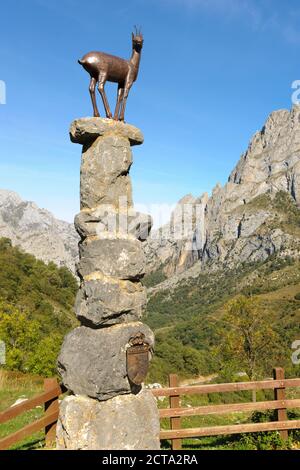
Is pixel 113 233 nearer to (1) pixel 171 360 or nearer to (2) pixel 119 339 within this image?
(2) pixel 119 339

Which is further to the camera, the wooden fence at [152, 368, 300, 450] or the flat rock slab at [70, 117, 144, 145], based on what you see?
the wooden fence at [152, 368, 300, 450]

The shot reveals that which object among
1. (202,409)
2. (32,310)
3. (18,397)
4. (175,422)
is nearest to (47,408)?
(175,422)

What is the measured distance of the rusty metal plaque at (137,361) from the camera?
6.05 metres

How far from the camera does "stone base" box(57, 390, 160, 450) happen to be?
5.84m

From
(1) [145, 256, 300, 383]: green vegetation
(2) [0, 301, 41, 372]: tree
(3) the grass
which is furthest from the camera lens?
(2) [0, 301, 41, 372]: tree

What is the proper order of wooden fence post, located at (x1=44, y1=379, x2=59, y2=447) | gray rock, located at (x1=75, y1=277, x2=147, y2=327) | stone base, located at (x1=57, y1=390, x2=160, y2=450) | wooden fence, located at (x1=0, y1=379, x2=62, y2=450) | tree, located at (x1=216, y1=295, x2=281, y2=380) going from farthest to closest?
tree, located at (x1=216, y1=295, x2=281, y2=380)
wooden fence post, located at (x1=44, y1=379, x2=59, y2=447)
wooden fence, located at (x1=0, y1=379, x2=62, y2=450)
gray rock, located at (x1=75, y1=277, x2=147, y2=327)
stone base, located at (x1=57, y1=390, x2=160, y2=450)

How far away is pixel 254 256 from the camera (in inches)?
6358

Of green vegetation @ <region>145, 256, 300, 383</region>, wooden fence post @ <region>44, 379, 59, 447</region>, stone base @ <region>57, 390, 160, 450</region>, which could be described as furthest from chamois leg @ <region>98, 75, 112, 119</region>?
green vegetation @ <region>145, 256, 300, 383</region>

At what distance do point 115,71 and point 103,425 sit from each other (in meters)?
5.56

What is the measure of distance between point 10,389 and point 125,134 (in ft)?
38.0

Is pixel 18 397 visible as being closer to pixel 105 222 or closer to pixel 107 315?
pixel 107 315

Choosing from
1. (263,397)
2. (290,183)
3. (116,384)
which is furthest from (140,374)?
(290,183)

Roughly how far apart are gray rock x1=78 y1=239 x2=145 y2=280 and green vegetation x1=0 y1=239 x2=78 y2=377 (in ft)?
62.8

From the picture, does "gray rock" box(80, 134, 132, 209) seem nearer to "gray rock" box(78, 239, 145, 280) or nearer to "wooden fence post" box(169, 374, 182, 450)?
"gray rock" box(78, 239, 145, 280)
